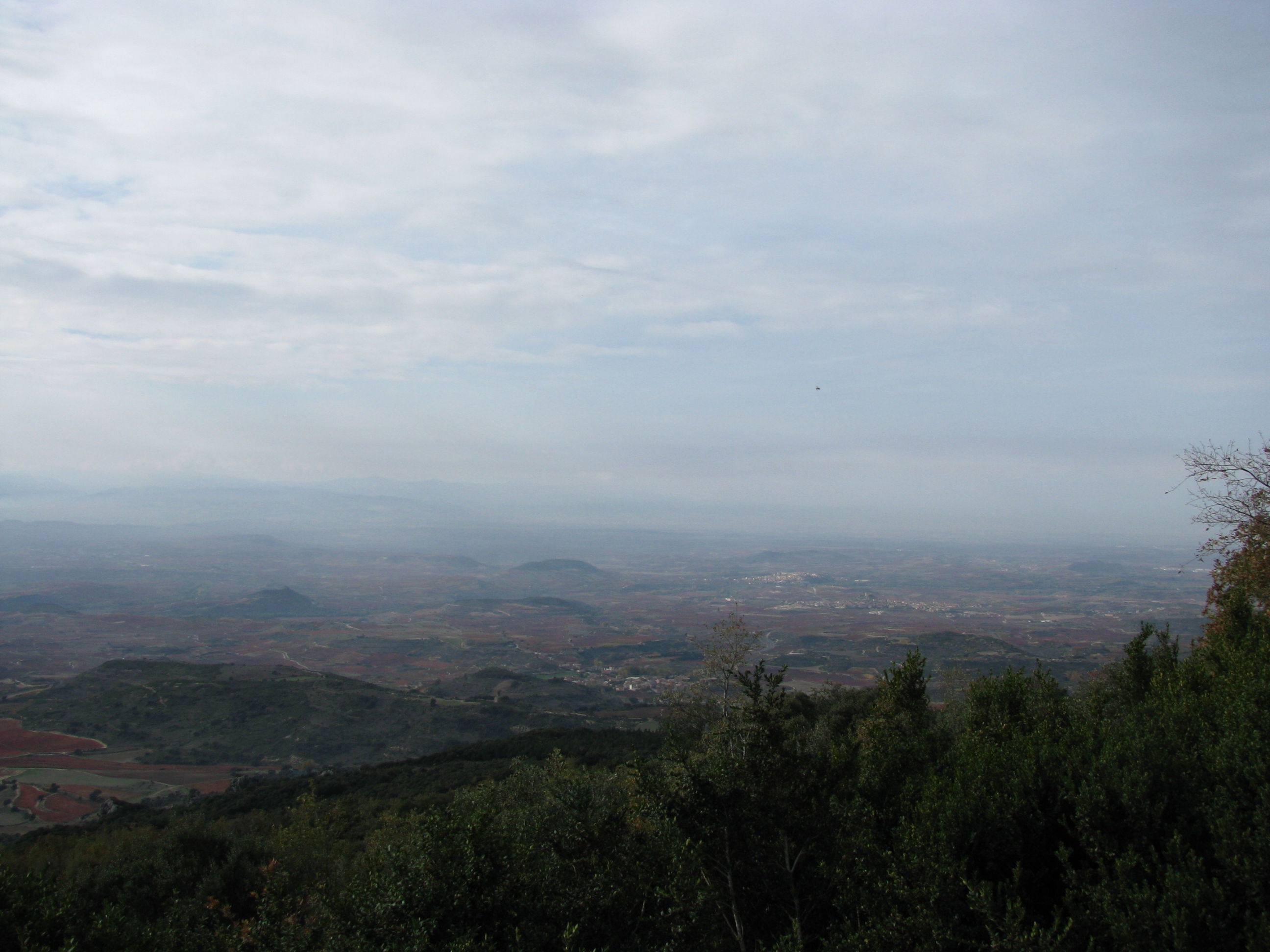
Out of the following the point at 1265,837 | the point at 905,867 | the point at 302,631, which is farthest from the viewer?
the point at 302,631

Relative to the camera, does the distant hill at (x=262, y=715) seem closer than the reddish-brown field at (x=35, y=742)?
No

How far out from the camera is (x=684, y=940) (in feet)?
30.2

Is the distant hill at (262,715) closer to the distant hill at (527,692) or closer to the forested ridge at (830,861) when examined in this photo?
the distant hill at (527,692)

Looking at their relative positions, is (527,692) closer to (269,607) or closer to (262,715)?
(262,715)

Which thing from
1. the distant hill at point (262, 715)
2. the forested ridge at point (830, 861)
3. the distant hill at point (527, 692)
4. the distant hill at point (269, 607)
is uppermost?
the forested ridge at point (830, 861)

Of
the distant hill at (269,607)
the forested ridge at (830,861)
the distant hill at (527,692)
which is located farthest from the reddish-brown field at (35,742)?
the distant hill at (269,607)

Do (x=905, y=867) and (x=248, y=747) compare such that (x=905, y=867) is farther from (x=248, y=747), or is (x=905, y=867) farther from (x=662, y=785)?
(x=248, y=747)

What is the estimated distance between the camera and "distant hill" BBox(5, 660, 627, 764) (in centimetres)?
5444

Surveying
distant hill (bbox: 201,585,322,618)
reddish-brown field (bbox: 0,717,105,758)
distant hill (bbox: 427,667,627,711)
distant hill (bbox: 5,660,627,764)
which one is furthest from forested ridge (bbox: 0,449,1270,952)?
distant hill (bbox: 201,585,322,618)

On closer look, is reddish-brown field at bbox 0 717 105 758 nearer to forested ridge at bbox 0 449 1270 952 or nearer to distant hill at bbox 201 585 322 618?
forested ridge at bbox 0 449 1270 952

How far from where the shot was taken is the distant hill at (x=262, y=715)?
54438 mm

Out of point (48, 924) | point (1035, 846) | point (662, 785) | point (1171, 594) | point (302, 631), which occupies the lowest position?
point (302, 631)

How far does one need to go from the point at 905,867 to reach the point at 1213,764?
18.9 ft

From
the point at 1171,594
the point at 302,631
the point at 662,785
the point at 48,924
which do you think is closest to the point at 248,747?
the point at 48,924
